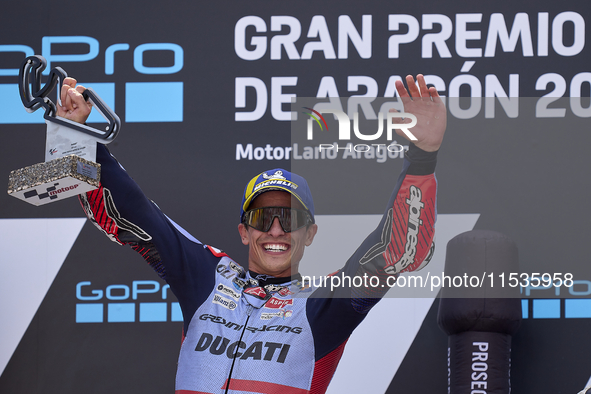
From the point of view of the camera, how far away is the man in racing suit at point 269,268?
1394 millimetres

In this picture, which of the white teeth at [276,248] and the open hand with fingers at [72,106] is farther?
the white teeth at [276,248]

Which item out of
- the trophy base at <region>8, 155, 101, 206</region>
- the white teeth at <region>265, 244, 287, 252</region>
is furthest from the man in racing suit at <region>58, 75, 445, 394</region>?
the trophy base at <region>8, 155, 101, 206</region>

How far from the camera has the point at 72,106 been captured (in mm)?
1422

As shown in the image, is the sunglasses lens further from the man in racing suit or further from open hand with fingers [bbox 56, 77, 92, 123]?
open hand with fingers [bbox 56, 77, 92, 123]

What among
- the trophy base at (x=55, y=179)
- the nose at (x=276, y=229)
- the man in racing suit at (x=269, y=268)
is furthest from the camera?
the nose at (x=276, y=229)

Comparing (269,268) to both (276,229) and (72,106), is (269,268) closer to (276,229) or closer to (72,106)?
(276,229)

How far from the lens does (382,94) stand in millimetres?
2793

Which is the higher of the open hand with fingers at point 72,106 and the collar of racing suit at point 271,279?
the open hand with fingers at point 72,106

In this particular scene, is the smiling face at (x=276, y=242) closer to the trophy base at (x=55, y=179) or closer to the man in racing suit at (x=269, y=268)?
the man in racing suit at (x=269, y=268)

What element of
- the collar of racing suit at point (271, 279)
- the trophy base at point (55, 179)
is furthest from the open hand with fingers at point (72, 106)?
the collar of racing suit at point (271, 279)

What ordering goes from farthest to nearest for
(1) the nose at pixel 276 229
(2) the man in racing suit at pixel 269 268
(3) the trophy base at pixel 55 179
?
1. (1) the nose at pixel 276 229
2. (2) the man in racing suit at pixel 269 268
3. (3) the trophy base at pixel 55 179

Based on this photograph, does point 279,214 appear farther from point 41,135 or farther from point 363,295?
point 41,135

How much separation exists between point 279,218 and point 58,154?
669 millimetres

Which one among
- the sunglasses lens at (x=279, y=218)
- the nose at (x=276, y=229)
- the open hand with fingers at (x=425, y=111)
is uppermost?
the open hand with fingers at (x=425, y=111)
